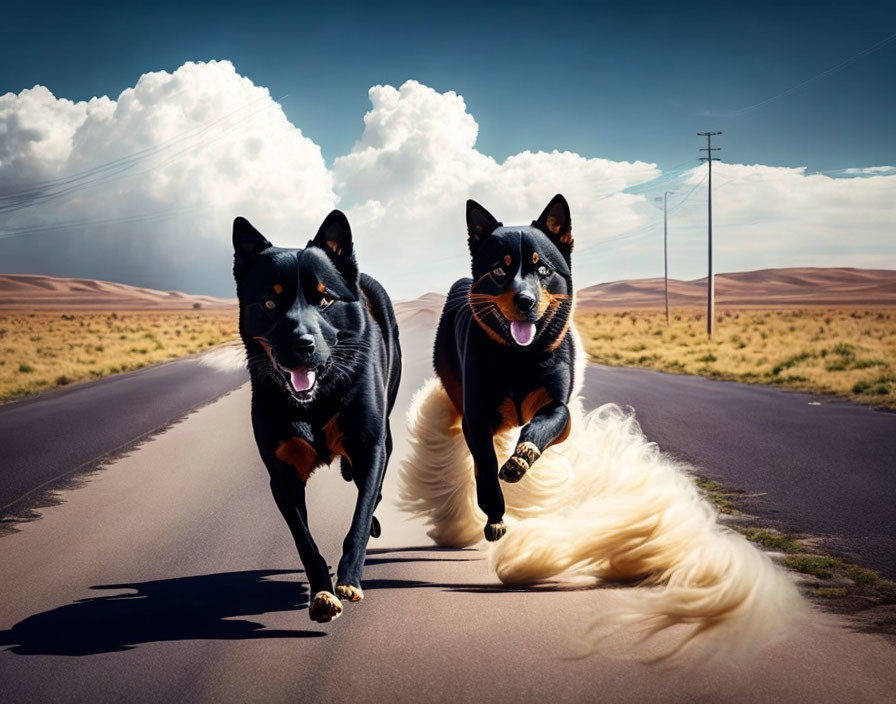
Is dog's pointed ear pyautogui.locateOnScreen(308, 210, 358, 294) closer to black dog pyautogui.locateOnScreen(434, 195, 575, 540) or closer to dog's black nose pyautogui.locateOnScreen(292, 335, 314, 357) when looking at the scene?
dog's black nose pyautogui.locateOnScreen(292, 335, 314, 357)

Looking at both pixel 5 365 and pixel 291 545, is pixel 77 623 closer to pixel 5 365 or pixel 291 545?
pixel 291 545

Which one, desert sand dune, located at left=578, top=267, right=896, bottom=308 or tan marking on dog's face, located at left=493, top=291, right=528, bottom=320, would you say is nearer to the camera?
tan marking on dog's face, located at left=493, top=291, right=528, bottom=320

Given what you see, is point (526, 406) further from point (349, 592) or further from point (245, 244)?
point (245, 244)

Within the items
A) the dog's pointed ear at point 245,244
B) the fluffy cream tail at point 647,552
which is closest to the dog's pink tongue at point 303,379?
the dog's pointed ear at point 245,244

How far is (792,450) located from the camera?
9.88m

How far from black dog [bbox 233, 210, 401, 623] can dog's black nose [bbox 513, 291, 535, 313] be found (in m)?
0.59

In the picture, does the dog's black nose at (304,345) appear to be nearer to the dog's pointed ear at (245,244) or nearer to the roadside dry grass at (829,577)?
the dog's pointed ear at (245,244)

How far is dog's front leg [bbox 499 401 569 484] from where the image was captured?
3301 mm

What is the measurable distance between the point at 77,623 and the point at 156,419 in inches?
341

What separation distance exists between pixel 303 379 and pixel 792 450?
802cm

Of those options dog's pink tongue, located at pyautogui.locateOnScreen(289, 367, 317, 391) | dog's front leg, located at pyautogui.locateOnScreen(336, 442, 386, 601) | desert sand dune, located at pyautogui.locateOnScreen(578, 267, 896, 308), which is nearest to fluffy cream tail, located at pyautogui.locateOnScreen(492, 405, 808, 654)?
dog's front leg, located at pyautogui.locateOnScreen(336, 442, 386, 601)

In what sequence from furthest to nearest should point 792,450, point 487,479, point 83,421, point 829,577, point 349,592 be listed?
1. point 83,421
2. point 792,450
3. point 829,577
4. point 487,479
5. point 349,592

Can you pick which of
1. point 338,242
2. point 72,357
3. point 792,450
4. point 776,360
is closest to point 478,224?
point 338,242

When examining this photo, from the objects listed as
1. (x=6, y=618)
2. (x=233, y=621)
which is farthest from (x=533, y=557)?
(x=6, y=618)
